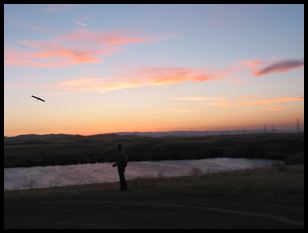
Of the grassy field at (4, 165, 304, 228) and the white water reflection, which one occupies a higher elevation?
the grassy field at (4, 165, 304, 228)

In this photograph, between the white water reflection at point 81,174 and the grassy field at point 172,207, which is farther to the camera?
the white water reflection at point 81,174

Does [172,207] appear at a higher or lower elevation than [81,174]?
higher

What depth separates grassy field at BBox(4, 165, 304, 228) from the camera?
1328 cm

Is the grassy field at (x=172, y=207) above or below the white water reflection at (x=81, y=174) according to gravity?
above

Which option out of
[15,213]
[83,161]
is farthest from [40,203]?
[83,161]

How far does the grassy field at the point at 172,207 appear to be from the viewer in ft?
43.6

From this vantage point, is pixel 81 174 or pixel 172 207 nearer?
pixel 172 207

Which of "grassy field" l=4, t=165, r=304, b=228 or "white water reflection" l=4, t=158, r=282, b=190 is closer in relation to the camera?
"grassy field" l=4, t=165, r=304, b=228

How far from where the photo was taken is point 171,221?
44.2 ft

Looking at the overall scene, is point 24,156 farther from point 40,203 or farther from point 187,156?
point 40,203

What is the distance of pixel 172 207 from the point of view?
53.1ft
